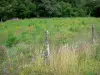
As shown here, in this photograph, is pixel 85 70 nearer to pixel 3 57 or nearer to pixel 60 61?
pixel 60 61

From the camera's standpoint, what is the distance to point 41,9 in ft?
126

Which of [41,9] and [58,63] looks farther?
[41,9]

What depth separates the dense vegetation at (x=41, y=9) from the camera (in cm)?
3725

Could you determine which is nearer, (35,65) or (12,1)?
(35,65)

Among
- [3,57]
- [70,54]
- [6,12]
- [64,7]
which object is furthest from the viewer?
[64,7]

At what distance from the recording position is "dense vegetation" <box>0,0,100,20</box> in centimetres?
3725

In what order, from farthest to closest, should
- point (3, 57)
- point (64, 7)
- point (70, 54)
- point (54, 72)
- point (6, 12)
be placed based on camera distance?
point (64, 7) → point (6, 12) → point (3, 57) → point (70, 54) → point (54, 72)

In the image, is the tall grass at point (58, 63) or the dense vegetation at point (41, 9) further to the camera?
the dense vegetation at point (41, 9)

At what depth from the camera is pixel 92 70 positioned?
6.02 metres

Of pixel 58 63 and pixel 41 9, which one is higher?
pixel 58 63

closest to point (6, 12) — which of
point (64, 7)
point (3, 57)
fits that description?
point (64, 7)

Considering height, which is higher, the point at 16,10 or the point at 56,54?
the point at 56,54

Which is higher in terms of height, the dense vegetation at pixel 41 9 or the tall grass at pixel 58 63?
the tall grass at pixel 58 63

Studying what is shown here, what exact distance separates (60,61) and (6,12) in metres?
31.8
